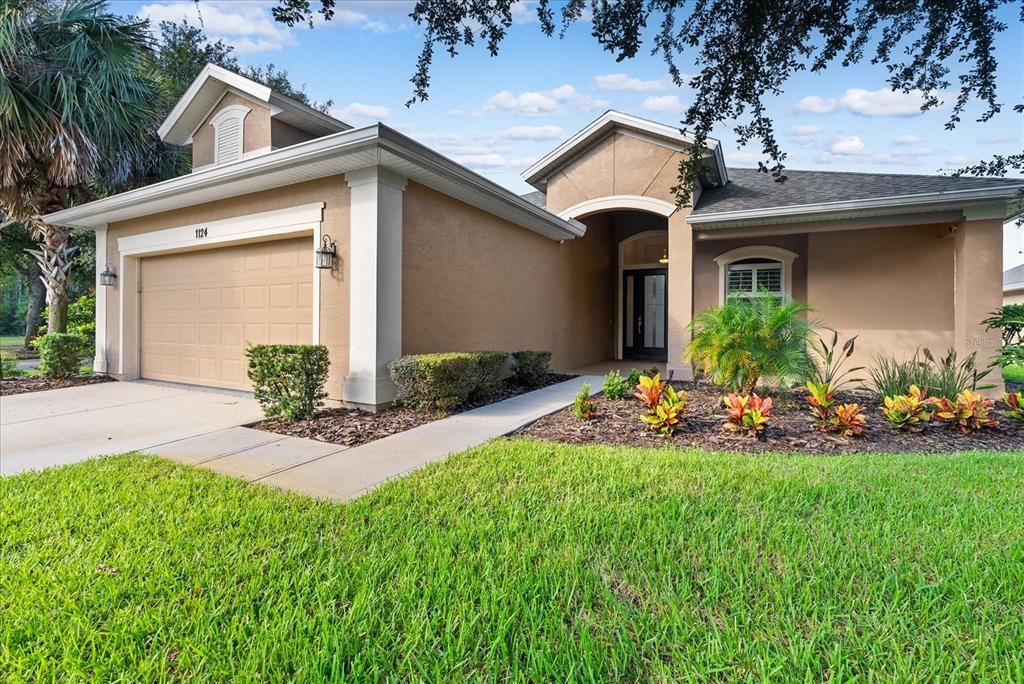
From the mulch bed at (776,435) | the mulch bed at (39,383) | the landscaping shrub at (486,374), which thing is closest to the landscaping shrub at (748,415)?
the mulch bed at (776,435)

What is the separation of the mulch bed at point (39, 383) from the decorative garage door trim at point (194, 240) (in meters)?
0.45

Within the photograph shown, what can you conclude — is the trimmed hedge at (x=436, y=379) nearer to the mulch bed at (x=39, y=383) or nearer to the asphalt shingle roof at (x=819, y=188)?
the asphalt shingle roof at (x=819, y=188)

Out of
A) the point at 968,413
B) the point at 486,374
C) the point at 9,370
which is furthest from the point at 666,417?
the point at 9,370

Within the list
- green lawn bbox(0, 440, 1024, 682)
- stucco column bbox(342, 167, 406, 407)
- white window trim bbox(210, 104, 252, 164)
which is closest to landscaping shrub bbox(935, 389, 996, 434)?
green lawn bbox(0, 440, 1024, 682)

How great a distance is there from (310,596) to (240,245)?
723 centimetres

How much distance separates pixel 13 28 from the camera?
8.98 m

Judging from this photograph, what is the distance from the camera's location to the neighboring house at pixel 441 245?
254 inches

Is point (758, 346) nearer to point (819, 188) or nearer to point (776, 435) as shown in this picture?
point (776, 435)

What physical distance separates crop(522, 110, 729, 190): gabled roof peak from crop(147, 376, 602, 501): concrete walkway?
6.69m

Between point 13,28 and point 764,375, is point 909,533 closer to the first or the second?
point 764,375

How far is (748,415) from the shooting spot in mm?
5012

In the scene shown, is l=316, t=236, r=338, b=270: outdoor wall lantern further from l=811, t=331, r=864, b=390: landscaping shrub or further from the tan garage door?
l=811, t=331, r=864, b=390: landscaping shrub

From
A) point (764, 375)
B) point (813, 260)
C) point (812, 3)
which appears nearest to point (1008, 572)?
point (812, 3)

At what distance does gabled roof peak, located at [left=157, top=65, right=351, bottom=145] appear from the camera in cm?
835
